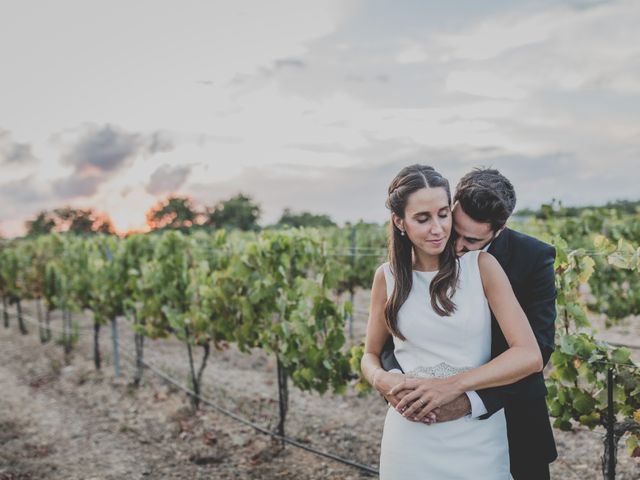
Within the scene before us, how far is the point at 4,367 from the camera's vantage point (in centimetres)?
923

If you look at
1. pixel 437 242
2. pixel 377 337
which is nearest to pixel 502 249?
pixel 437 242

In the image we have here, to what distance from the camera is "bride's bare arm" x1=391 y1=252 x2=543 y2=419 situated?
1.77 m

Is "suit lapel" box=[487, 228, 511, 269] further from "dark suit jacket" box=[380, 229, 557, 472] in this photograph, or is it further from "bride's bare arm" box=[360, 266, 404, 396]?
"bride's bare arm" box=[360, 266, 404, 396]

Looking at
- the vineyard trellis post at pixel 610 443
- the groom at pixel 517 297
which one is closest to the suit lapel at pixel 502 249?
the groom at pixel 517 297

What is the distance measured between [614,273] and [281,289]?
20.5ft

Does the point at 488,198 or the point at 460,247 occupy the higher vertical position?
the point at 488,198

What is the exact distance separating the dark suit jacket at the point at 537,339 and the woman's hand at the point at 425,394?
0.36 ft

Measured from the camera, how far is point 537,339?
186 cm

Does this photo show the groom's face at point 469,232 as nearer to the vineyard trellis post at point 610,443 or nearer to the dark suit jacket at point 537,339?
the dark suit jacket at point 537,339

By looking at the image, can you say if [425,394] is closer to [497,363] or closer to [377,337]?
[497,363]

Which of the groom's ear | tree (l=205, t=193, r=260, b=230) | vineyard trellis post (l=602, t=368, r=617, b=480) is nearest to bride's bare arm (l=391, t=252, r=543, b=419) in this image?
the groom's ear

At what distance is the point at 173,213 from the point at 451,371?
60018 mm

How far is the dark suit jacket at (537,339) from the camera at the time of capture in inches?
74.3

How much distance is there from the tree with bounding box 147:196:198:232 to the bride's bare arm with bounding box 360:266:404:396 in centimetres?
5715
